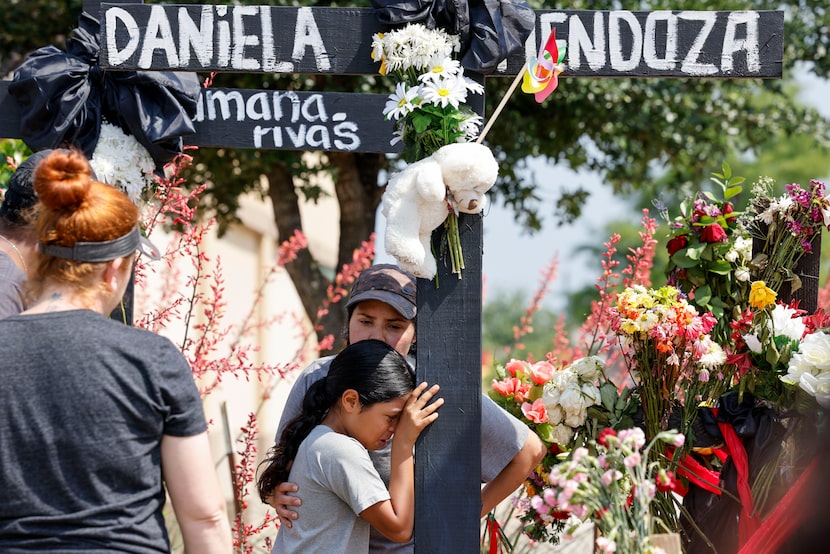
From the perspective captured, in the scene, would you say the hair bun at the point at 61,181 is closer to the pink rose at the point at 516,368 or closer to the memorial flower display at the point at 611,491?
the memorial flower display at the point at 611,491

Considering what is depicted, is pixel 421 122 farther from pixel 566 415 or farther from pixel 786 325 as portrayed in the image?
pixel 786 325

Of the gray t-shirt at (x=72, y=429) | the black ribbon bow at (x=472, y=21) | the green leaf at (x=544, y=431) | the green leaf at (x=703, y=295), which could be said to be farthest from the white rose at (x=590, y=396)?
the gray t-shirt at (x=72, y=429)

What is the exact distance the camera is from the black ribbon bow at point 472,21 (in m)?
2.62

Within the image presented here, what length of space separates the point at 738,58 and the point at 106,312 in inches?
70.1

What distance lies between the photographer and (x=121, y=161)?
313cm

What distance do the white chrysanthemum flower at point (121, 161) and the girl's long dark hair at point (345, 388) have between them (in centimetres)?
87

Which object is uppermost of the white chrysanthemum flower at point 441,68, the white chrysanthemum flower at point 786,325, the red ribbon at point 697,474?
the white chrysanthemum flower at point 441,68

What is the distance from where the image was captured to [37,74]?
310 cm

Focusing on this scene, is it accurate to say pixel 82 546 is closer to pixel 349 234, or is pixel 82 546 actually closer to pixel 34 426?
pixel 34 426

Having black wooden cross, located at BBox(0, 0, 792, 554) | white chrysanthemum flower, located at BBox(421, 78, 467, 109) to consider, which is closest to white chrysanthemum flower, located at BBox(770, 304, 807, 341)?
black wooden cross, located at BBox(0, 0, 792, 554)

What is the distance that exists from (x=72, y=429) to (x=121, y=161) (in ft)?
4.43

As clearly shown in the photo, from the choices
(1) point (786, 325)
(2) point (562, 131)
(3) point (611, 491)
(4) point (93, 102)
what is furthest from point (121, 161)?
(2) point (562, 131)


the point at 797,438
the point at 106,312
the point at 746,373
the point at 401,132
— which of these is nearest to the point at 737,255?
the point at 746,373

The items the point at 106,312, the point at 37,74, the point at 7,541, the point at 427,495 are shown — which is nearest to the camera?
the point at 7,541
